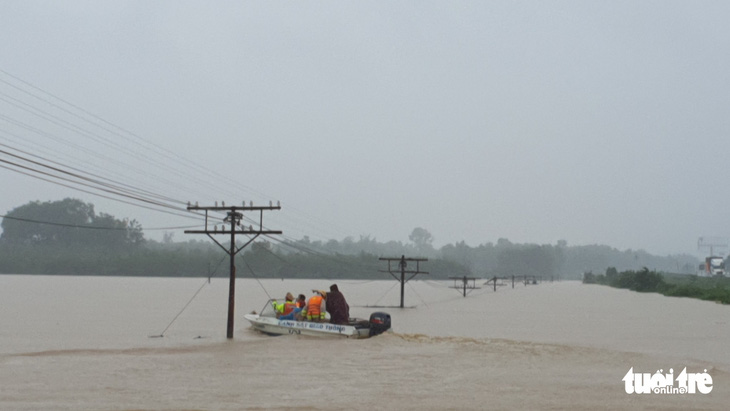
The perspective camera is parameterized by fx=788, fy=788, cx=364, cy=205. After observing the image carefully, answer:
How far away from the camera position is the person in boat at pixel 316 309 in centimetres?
→ 2680

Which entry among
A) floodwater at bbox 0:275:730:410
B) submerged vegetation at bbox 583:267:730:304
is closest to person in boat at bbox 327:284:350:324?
floodwater at bbox 0:275:730:410

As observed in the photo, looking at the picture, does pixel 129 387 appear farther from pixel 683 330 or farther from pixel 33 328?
pixel 683 330

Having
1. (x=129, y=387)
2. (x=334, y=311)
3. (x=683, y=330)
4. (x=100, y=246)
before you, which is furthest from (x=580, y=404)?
(x=100, y=246)

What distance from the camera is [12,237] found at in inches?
5541

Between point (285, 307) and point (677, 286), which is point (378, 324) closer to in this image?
point (285, 307)

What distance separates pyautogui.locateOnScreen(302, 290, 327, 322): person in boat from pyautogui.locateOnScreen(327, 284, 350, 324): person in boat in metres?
0.27

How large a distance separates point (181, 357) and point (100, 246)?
419 ft

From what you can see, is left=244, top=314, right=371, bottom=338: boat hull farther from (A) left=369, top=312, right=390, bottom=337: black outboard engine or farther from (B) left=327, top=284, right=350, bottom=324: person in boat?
(B) left=327, top=284, right=350, bottom=324: person in boat

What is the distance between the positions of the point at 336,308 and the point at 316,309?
0.71 metres

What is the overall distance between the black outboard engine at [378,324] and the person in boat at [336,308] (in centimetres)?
89

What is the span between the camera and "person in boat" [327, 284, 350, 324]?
2697 cm

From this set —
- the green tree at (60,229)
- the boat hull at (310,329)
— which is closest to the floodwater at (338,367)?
the boat hull at (310,329)

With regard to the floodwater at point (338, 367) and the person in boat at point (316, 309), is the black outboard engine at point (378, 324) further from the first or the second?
the person in boat at point (316, 309)

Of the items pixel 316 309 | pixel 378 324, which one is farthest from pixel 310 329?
pixel 378 324
